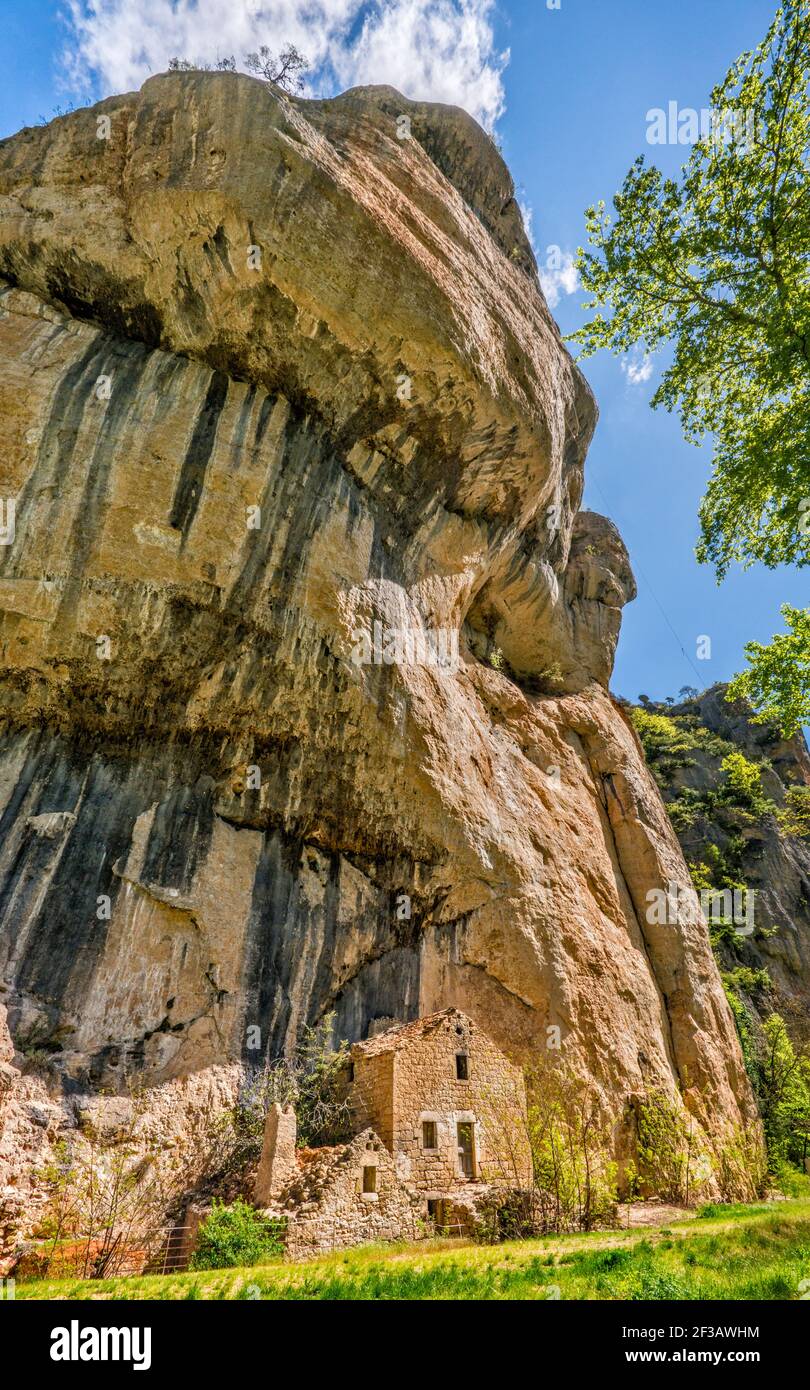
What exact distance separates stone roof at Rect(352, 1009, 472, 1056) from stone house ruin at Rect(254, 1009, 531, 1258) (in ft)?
0.08

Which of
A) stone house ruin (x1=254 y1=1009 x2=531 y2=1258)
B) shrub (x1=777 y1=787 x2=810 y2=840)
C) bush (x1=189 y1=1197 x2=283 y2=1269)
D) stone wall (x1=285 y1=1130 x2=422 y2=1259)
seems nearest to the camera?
bush (x1=189 y1=1197 x2=283 y2=1269)

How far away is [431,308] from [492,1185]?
15.9 m

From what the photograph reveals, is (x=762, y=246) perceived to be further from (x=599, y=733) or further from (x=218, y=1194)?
(x=218, y=1194)

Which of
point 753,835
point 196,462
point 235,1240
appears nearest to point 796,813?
point 753,835

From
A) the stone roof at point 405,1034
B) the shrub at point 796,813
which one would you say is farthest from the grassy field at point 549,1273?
the shrub at point 796,813

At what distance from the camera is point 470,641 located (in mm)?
22891

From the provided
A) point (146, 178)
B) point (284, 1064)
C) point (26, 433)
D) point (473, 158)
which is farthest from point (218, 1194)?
point (473, 158)

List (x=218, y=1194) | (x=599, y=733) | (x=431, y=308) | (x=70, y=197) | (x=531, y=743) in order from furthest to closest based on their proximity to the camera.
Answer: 1. (x=599, y=733)
2. (x=531, y=743)
3. (x=431, y=308)
4. (x=70, y=197)
5. (x=218, y=1194)

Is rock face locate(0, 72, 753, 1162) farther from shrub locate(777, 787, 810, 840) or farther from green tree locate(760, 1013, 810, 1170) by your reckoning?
shrub locate(777, 787, 810, 840)

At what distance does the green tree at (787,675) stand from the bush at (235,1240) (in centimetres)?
1113

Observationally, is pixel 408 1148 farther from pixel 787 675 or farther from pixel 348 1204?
pixel 787 675

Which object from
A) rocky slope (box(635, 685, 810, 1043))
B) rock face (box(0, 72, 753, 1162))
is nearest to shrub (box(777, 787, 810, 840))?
rocky slope (box(635, 685, 810, 1043))

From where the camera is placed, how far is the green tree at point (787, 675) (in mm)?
13562

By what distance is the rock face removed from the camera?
44.1ft
